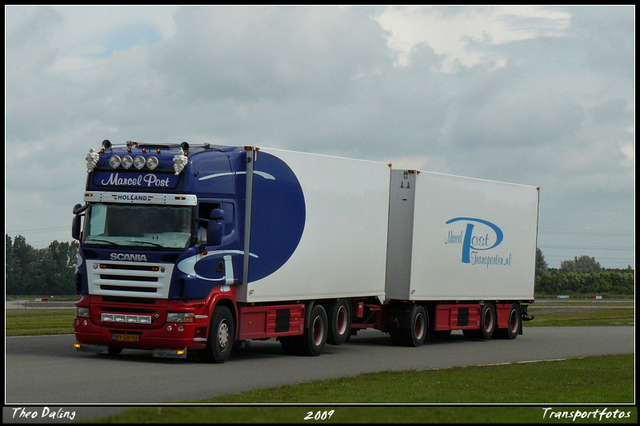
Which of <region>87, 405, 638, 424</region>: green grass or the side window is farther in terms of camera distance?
the side window

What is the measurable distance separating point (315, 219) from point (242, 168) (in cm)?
260

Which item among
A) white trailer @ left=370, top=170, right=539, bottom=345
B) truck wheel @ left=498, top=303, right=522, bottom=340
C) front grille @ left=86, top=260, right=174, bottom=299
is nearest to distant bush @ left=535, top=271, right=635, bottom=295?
truck wheel @ left=498, top=303, right=522, bottom=340

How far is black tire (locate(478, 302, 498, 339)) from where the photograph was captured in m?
28.8

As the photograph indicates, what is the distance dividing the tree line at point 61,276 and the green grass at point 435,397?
687 cm

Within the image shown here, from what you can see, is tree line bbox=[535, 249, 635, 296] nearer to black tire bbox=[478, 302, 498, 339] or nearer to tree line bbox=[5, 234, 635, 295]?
tree line bbox=[5, 234, 635, 295]

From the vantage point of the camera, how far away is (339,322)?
2255 cm

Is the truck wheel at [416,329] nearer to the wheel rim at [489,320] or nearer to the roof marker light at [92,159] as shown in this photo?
Answer: the wheel rim at [489,320]

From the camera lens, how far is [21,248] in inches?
2283

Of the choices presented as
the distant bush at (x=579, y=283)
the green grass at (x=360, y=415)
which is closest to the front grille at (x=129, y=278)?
the green grass at (x=360, y=415)

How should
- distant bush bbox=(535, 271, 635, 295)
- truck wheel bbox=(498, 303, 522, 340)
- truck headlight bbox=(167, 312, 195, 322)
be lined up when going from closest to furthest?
truck headlight bbox=(167, 312, 195, 322)
truck wheel bbox=(498, 303, 522, 340)
distant bush bbox=(535, 271, 635, 295)

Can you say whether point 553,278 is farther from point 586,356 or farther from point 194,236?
point 194,236

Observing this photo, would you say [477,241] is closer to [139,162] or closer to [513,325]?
[513,325]

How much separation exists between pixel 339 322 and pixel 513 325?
981 cm

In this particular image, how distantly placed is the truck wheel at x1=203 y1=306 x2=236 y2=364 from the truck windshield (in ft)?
5.34
